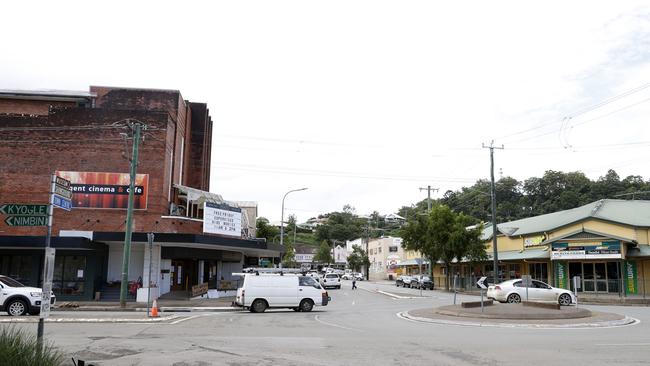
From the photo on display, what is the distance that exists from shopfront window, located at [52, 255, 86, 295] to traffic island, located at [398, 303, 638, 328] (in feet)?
67.7

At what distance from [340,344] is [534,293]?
20.5 m

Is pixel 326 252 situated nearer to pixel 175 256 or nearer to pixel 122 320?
pixel 175 256

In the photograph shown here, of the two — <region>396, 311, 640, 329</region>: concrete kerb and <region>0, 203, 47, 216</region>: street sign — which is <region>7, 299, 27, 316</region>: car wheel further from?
<region>396, 311, 640, 329</region>: concrete kerb

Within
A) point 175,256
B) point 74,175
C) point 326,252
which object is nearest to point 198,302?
point 175,256

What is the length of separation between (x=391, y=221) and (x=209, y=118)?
105 meters

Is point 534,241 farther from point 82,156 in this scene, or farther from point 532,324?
point 82,156

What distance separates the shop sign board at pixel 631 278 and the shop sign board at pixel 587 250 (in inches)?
62.4

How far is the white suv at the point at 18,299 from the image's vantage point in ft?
72.2

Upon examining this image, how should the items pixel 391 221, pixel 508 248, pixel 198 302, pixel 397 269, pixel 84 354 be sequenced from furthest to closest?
pixel 391 221, pixel 397 269, pixel 508 248, pixel 198 302, pixel 84 354

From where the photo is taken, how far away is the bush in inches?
275

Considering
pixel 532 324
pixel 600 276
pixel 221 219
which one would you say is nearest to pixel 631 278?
pixel 600 276

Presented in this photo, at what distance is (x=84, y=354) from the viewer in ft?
39.5

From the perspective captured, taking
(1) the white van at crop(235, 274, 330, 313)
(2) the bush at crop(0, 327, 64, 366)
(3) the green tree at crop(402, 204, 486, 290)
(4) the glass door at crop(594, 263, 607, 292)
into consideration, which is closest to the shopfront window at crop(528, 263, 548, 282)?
(3) the green tree at crop(402, 204, 486, 290)

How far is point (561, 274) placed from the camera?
42094 millimetres
